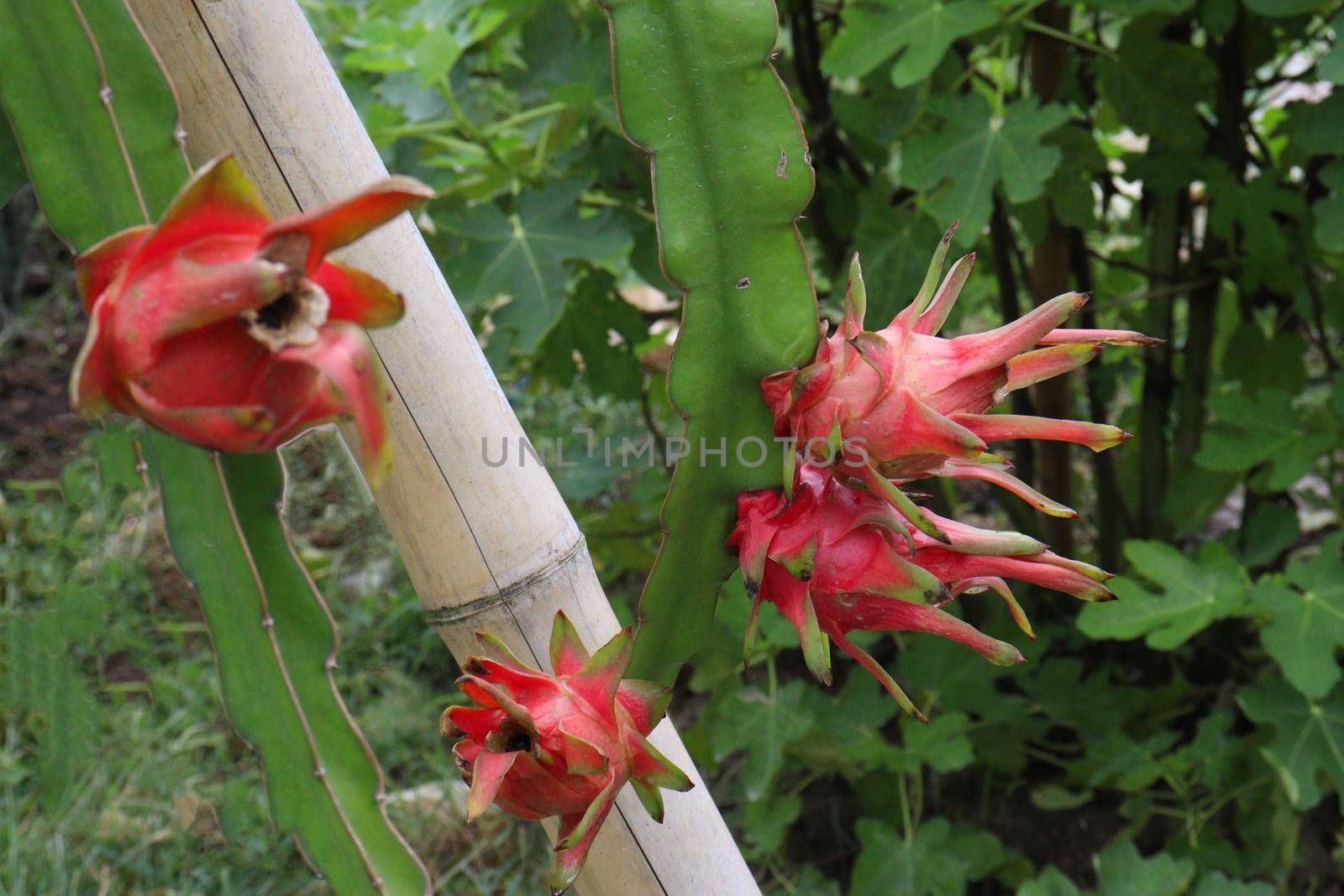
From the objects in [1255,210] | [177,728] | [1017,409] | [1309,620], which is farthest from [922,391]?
[177,728]

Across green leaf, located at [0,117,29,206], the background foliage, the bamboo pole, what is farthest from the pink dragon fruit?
the background foliage

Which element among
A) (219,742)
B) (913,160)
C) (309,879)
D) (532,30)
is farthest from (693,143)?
(219,742)

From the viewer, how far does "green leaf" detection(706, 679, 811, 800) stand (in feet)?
3.91

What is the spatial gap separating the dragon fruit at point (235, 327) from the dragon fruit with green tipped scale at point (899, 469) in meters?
0.19

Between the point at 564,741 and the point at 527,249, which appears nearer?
the point at 564,741

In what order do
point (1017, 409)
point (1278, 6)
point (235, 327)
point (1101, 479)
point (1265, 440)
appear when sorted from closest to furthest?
point (235, 327) → point (1278, 6) → point (1265, 440) → point (1101, 479) → point (1017, 409)

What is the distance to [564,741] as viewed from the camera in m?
0.44

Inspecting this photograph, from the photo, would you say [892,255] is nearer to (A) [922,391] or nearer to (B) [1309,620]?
(B) [1309,620]

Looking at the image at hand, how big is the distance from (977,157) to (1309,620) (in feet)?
1.86

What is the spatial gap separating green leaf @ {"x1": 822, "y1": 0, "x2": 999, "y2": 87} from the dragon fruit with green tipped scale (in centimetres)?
62

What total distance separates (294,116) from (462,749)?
28 cm

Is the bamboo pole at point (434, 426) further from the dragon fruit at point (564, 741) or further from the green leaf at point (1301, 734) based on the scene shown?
the green leaf at point (1301, 734)

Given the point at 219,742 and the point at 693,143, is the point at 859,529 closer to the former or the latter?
the point at 693,143

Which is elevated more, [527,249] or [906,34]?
[906,34]
